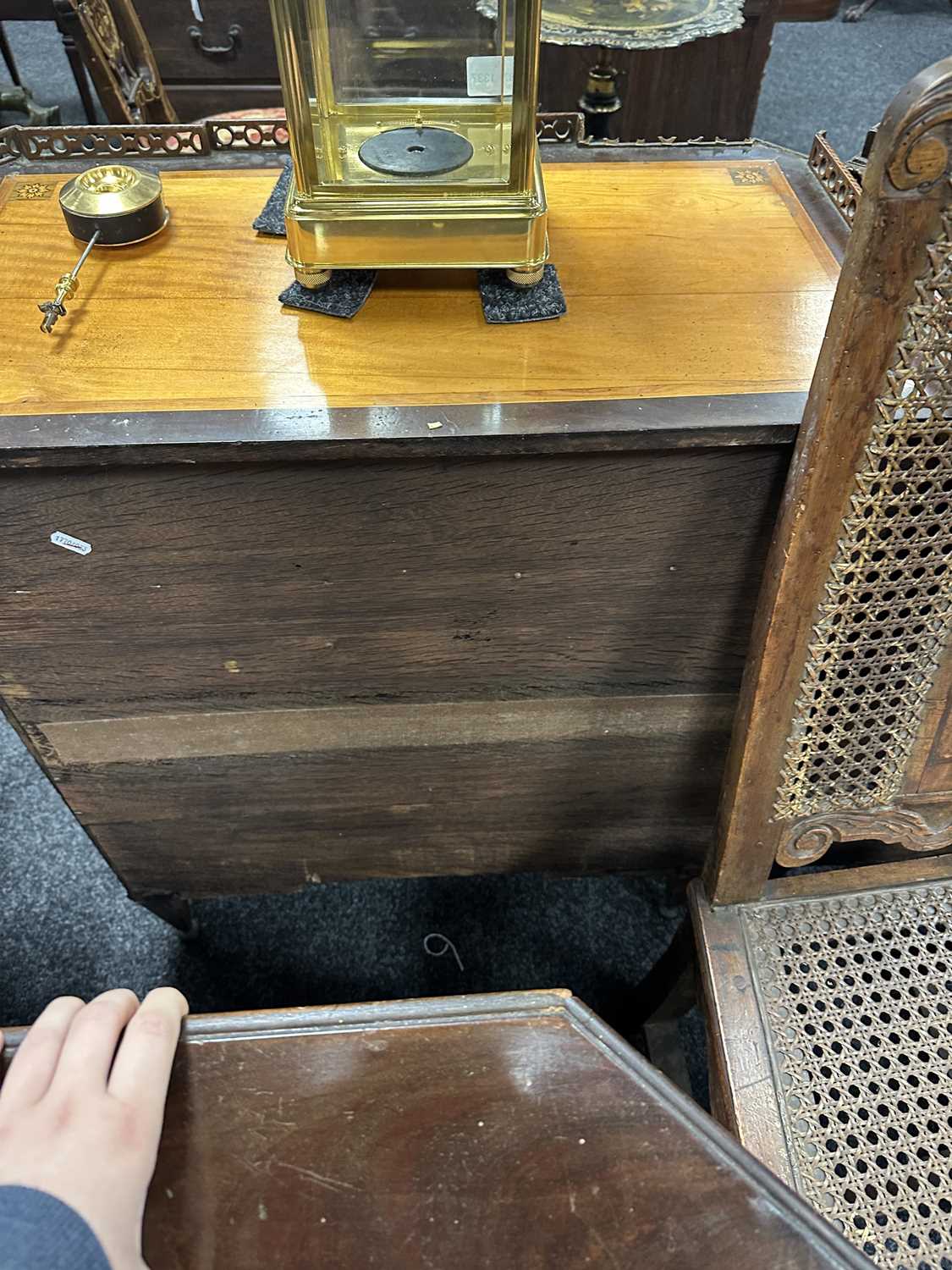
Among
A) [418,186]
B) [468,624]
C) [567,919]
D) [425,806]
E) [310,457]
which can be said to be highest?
[418,186]

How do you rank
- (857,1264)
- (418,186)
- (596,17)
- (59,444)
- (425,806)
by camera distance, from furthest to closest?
(596,17) → (425,806) → (418,186) → (59,444) → (857,1264)

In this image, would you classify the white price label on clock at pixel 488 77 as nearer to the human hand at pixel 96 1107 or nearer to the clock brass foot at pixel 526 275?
the clock brass foot at pixel 526 275

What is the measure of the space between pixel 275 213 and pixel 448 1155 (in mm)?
849

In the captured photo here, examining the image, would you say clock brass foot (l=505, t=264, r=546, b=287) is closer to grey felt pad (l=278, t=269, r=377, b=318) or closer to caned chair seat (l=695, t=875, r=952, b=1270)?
grey felt pad (l=278, t=269, r=377, b=318)

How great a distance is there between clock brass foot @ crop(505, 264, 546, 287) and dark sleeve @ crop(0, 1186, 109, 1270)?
2.51 feet

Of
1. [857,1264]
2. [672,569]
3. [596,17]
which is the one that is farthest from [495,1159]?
[596,17]

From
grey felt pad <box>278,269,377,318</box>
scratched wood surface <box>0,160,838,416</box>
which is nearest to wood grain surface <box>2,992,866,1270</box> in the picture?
scratched wood surface <box>0,160,838,416</box>

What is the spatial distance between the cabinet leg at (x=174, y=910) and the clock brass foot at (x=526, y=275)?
898 millimetres

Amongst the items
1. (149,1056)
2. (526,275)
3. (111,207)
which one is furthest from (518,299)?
(149,1056)

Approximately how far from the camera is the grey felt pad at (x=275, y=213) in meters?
0.89

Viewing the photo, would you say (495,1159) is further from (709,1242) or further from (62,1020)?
(62,1020)

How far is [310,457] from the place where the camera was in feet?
2.25

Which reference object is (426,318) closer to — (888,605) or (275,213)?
(275,213)

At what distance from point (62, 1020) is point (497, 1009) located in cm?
30
